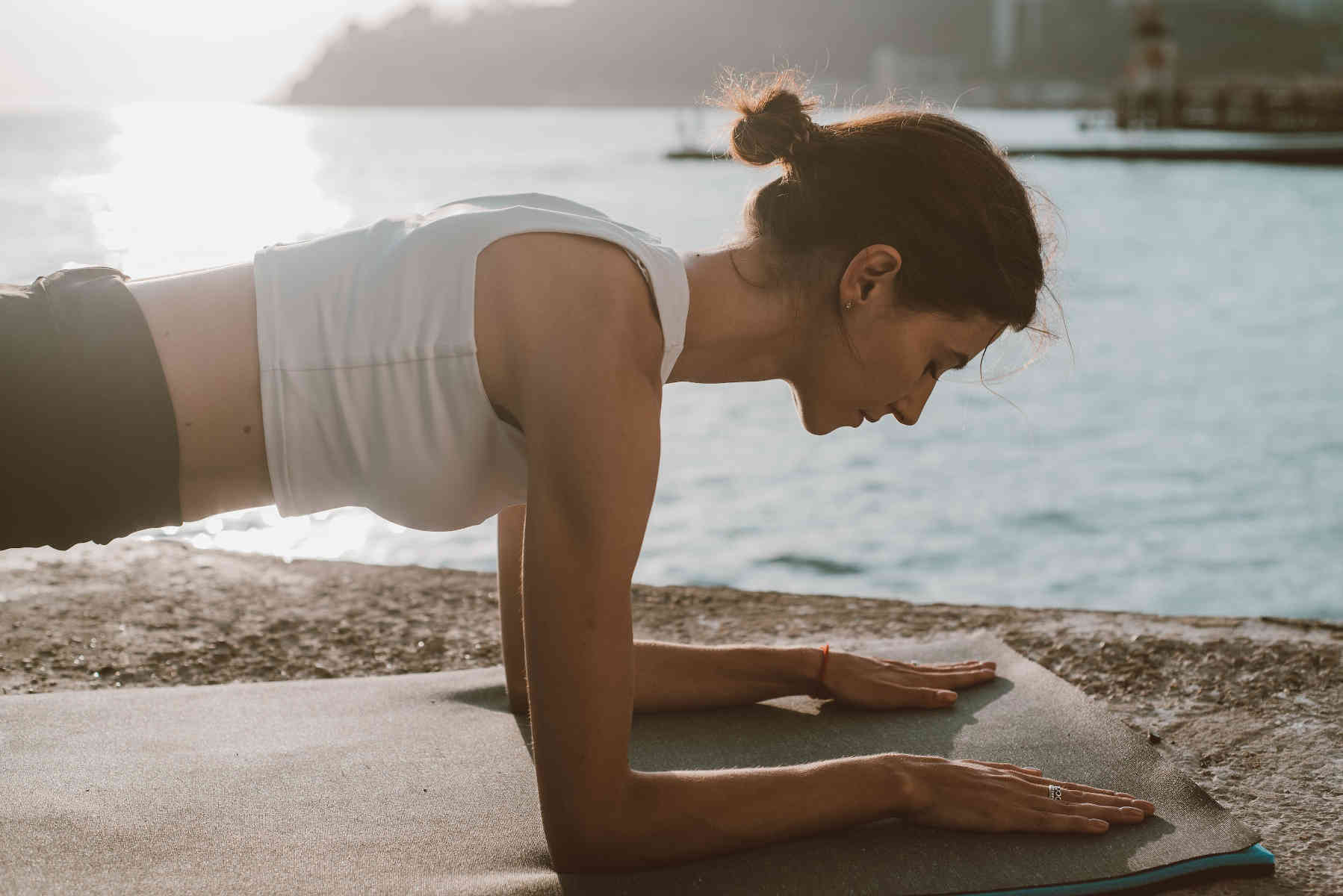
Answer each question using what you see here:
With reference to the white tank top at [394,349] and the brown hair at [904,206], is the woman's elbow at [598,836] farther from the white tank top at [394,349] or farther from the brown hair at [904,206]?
the brown hair at [904,206]

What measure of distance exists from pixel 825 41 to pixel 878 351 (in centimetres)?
8017

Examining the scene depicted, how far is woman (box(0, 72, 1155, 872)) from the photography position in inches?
51.8

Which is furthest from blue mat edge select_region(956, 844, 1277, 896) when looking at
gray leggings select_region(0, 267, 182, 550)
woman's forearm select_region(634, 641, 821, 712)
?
gray leggings select_region(0, 267, 182, 550)

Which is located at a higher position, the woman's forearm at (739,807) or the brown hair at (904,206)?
the brown hair at (904,206)

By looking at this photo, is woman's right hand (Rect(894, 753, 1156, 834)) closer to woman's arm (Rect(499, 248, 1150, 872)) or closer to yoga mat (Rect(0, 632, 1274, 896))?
yoga mat (Rect(0, 632, 1274, 896))

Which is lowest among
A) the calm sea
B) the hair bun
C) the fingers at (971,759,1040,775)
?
the calm sea

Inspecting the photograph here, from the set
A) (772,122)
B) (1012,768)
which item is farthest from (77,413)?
(1012,768)

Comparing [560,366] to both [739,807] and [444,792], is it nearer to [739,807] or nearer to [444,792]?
[739,807]

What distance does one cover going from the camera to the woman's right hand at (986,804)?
1603mm

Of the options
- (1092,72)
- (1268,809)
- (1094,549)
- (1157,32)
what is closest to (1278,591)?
(1094,549)

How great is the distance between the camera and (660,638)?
8.91ft

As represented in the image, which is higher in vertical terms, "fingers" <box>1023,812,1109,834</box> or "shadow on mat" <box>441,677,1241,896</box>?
"fingers" <box>1023,812,1109,834</box>

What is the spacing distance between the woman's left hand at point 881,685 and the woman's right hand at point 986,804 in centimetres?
39

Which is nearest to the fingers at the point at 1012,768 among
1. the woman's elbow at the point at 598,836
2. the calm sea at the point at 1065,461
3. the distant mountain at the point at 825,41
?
the woman's elbow at the point at 598,836
